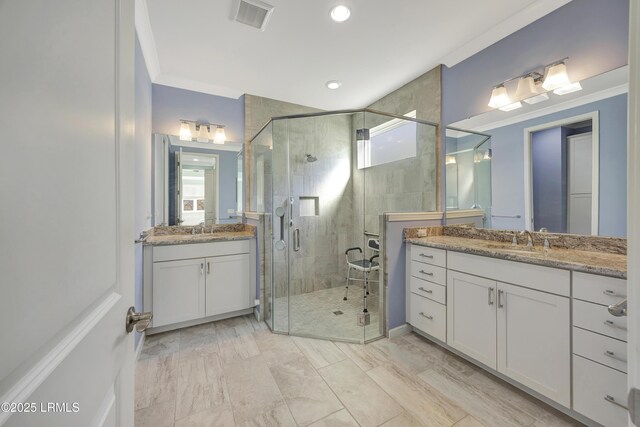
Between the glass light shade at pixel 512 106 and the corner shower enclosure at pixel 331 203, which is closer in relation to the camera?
the glass light shade at pixel 512 106

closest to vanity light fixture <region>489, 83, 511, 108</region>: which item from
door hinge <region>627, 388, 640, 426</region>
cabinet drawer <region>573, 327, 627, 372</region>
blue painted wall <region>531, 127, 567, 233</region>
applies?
blue painted wall <region>531, 127, 567, 233</region>

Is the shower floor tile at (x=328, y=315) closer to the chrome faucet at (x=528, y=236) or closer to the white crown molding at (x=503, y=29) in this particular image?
the chrome faucet at (x=528, y=236)

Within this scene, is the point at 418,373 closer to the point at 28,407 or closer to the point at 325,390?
the point at 325,390

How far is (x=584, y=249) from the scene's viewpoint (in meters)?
1.70

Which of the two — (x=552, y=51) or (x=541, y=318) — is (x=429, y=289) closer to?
(x=541, y=318)

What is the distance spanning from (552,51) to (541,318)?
6.29 feet

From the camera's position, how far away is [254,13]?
1853mm

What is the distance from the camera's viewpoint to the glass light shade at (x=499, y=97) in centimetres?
208

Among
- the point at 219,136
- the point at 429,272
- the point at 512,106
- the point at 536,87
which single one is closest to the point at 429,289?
the point at 429,272

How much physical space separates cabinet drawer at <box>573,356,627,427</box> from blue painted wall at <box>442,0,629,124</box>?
6.02 feet

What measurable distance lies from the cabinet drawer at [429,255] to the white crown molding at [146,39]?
9.54ft

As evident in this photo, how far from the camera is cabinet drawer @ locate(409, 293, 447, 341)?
6.75ft

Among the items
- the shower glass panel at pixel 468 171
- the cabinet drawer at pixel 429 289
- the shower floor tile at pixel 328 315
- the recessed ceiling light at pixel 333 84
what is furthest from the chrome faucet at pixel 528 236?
the recessed ceiling light at pixel 333 84

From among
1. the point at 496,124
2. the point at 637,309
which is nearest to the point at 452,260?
the point at 496,124
